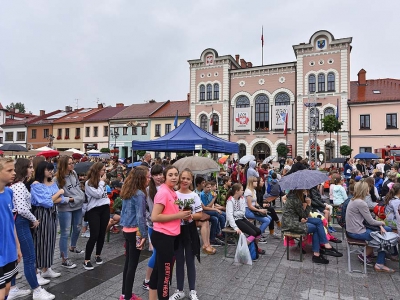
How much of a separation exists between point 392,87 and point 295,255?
104 ft

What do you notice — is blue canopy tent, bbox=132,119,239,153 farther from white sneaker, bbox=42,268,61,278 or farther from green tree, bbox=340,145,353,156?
green tree, bbox=340,145,353,156

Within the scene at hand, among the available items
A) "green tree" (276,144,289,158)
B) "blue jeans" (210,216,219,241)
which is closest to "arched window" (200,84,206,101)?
"green tree" (276,144,289,158)

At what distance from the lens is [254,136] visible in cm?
3278

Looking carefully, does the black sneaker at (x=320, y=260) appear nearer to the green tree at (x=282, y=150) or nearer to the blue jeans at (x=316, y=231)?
the blue jeans at (x=316, y=231)

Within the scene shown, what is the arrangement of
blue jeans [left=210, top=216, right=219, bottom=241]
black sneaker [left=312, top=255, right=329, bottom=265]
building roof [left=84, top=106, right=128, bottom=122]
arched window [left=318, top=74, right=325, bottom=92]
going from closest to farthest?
black sneaker [left=312, top=255, right=329, bottom=265] < blue jeans [left=210, top=216, right=219, bottom=241] < arched window [left=318, top=74, right=325, bottom=92] < building roof [left=84, top=106, right=128, bottom=122]

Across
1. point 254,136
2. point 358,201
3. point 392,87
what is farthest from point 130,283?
point 392,87

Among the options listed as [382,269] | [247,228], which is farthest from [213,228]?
[382,269]

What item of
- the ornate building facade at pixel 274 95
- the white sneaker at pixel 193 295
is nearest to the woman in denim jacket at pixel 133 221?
the white sneaker at pixel 193 295

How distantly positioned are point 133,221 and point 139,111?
37.7 metres

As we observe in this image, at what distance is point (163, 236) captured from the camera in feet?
10.5

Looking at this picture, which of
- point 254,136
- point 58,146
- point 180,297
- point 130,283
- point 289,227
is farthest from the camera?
point 58,146

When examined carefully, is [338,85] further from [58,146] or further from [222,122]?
[58,146]

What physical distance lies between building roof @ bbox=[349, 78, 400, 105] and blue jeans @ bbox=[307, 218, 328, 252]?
1078 inches

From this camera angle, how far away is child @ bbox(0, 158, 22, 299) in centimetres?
274
